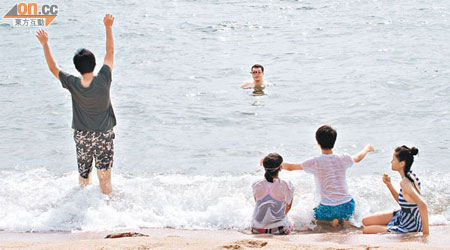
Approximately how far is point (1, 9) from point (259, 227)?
Answer: 55.0ft

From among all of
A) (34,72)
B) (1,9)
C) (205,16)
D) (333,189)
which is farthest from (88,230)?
(1,9)

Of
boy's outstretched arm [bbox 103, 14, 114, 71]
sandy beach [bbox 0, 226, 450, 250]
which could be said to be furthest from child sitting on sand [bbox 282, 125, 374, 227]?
boy's outstretched arm [bbox 103, 14, 114, 71]

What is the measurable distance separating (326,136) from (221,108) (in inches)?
203

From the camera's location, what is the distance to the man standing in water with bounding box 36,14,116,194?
584 centimetres

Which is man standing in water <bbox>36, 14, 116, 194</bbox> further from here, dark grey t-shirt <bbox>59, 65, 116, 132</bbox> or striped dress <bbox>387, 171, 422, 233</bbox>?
striped dress <bbox>387, 171, 422, 233</bbox>

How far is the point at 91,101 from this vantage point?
19.6 feet

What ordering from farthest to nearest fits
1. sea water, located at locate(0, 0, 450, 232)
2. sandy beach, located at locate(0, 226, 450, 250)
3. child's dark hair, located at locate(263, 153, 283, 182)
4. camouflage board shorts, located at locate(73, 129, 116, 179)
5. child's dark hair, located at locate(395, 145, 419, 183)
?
1. sea water, located at locate(0, 0, 450, 232)
2. camouflage board shorts, located at locate(73, 129, 116, 179)
3. child's dark hair, located at locate(263, 153, 283, 182)
4. child's dark hair, located at locate(395, 145, 419, 183)
5. sandy beach, located at locate(0, 226, 450, 250)

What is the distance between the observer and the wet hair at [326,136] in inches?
223

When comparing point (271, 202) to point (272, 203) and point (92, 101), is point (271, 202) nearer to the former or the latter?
point (272, 203)

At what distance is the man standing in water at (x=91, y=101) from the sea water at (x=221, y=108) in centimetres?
67

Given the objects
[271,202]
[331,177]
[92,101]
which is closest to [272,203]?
[271,202]

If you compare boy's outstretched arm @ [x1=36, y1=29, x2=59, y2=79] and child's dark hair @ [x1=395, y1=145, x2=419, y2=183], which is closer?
child's dark hair @ [x1=395, y1=145, x2=419, y2=183]

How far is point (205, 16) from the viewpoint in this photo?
18547 millimetres

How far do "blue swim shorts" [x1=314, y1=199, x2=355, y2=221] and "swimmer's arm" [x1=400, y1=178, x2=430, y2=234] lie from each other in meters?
0.73
